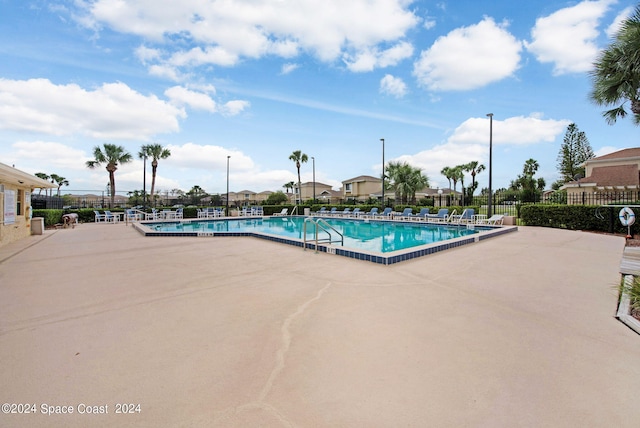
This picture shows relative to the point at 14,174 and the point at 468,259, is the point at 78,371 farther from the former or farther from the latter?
the point at 14,174

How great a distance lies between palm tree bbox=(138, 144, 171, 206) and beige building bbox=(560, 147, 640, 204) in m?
33.2

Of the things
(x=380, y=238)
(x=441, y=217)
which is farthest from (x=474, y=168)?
(x=380, y=238)

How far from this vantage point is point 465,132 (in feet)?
72.2

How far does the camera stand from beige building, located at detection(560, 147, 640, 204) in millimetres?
18562

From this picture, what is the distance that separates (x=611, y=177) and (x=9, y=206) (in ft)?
104

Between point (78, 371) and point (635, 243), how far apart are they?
12.6m

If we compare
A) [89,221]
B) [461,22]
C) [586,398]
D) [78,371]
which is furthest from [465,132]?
[89,221]

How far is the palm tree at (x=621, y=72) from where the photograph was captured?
778 centimetres

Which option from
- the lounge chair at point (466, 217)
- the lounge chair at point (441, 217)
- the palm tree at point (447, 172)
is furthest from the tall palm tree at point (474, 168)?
the lounge chair at point (466, 217)

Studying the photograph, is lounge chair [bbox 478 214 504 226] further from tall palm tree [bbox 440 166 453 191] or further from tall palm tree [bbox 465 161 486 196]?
tall palm tree [bbox 465 161 486 196]

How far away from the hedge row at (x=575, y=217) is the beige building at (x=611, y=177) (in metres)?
5.29

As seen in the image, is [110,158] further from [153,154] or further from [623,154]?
[623,154]

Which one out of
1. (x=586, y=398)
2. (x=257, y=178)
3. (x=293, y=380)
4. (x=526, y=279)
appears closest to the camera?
(x=586, y=398)

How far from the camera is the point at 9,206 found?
31.7 ft
